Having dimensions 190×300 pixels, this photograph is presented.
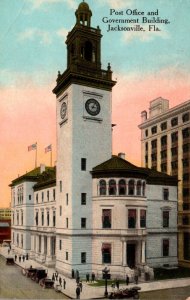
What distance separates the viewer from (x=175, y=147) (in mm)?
57344

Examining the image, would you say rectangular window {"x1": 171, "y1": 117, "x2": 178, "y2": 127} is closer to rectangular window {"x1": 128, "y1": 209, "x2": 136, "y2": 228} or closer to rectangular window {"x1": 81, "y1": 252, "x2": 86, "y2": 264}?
rectangular window {"x1": 128, "y1": 209, "x2": 136, "y2": 228}

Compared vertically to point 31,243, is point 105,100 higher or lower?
higher

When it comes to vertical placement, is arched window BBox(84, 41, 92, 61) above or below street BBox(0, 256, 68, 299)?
above

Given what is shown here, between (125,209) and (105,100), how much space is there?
1272 centimetres

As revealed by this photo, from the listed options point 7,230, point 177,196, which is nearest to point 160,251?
point 177,196

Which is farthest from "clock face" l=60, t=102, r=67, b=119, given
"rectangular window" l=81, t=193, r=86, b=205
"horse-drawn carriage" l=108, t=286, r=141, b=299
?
"horse-drawn carriage" l=108, t=286, r=141, b=299

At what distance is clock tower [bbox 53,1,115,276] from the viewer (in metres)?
42.9

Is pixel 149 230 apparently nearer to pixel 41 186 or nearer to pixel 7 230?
pixel 41 186

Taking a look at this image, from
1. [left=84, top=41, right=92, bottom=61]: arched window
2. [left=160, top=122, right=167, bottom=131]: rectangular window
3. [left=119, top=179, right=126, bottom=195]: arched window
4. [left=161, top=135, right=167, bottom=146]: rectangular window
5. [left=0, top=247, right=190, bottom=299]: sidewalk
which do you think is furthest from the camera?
[left=161, top=135, right=167, bottom=146]: rectangular window

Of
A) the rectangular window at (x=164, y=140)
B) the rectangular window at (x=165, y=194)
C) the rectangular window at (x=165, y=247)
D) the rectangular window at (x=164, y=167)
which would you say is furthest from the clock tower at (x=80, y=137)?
the rectangular window at (x=164, y=167)

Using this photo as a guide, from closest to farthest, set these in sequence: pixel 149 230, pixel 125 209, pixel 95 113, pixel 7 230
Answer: pixel 125 209
pixel 95 113
pixel 149 230
pixel 7 230

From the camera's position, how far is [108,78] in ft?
148

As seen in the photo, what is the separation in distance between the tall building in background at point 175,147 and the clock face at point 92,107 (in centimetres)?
726

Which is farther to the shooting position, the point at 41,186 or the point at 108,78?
the point at 41,186
